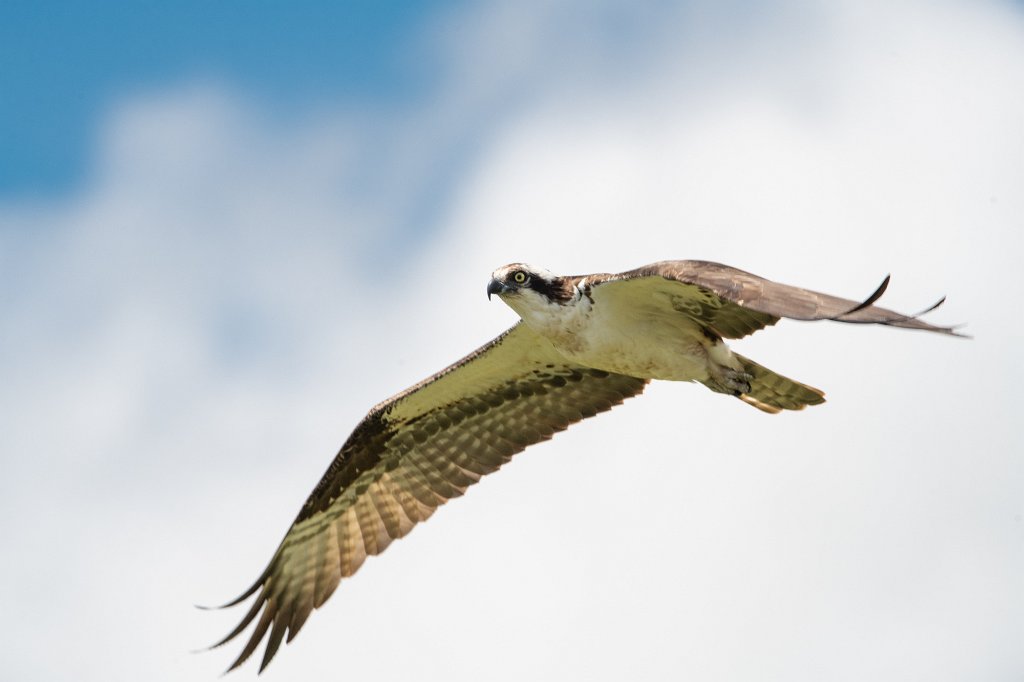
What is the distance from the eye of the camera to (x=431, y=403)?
14227 mm

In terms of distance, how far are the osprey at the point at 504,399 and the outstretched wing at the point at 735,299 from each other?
0.09ft

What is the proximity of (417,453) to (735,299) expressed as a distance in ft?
17.6

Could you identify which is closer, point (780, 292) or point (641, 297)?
point (780, 292)

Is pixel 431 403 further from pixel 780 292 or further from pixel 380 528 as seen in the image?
pixel 780 292

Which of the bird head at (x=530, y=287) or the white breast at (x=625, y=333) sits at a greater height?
the bird head at (x=530, y=287)

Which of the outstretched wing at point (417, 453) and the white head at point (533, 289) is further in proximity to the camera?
the outstretched wing at point (417, 453)

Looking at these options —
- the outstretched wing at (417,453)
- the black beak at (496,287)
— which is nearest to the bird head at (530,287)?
the black beak at (496,287)

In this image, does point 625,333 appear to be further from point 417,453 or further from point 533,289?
point 417,453

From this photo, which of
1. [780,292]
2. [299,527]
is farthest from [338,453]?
[780,292]

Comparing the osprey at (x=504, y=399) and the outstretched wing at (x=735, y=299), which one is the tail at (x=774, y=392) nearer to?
the osprey at (x=504, y=399)

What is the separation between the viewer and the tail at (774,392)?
1267cm

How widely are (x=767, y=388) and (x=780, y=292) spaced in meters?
2.91

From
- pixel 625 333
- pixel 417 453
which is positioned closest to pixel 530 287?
pixel 625 333

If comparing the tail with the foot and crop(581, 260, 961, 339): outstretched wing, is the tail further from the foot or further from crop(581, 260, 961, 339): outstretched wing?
crop(581, 260, 961, 339): outstretched wing
